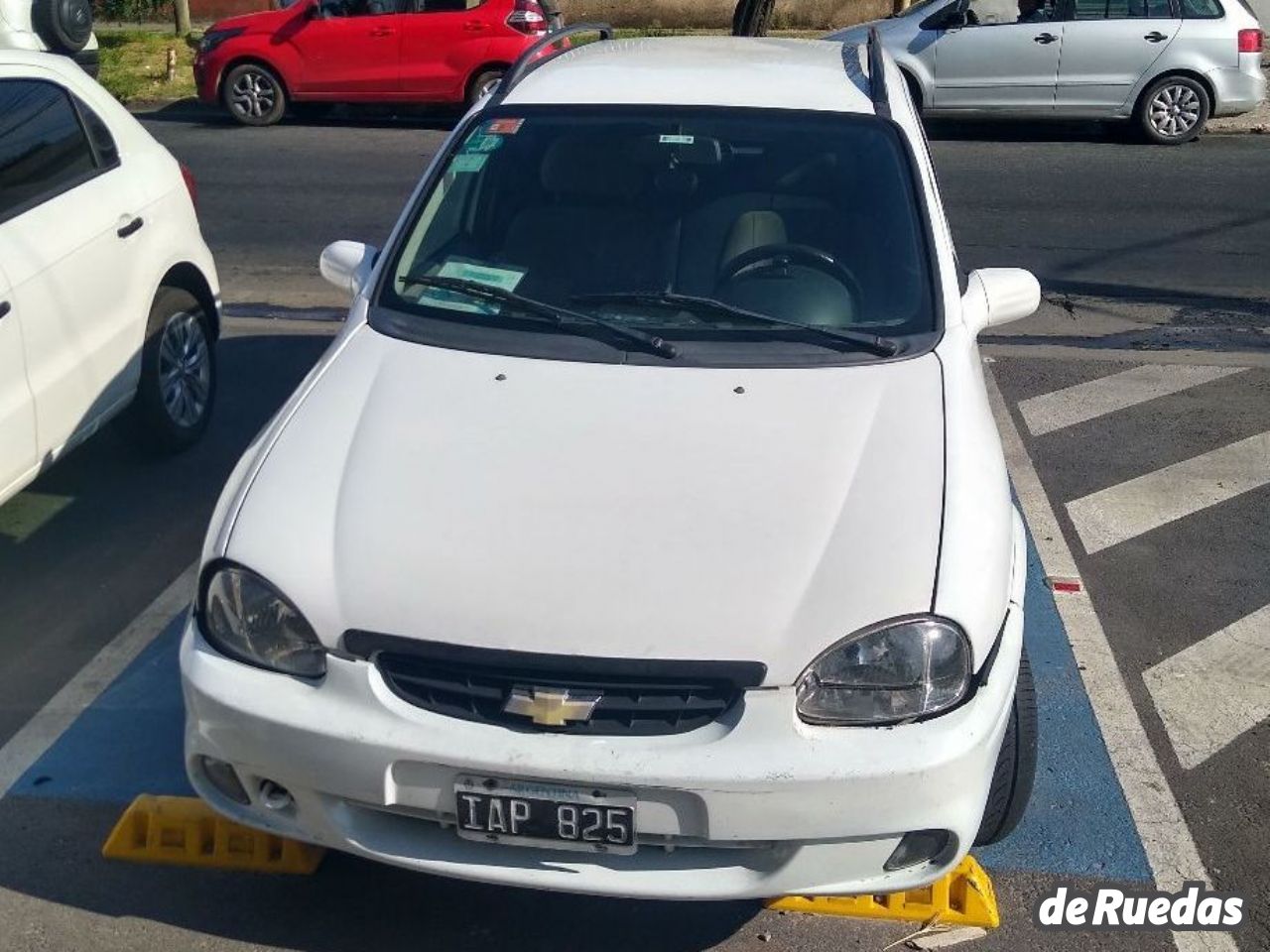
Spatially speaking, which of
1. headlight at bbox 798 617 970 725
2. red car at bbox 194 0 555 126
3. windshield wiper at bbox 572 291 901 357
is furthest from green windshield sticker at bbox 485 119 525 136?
red car at bbox 194 0 555 126

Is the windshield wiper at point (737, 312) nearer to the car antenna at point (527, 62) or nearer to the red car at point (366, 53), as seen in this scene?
the car antenna at point (527, 62)

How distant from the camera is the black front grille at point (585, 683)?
3.26 m

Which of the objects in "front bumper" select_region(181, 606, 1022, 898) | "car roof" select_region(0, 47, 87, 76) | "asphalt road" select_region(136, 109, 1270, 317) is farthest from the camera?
"asphalt road" select_region(136, 109, 1270, 317)

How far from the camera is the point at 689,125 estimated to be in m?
4.91

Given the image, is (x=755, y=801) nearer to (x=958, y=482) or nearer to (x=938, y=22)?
(x=958, y=482)

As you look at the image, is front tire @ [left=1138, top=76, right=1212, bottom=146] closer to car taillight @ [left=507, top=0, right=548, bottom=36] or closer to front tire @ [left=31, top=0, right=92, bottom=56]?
car taillight @ [left=507, top=0, right=548, bottom=36]

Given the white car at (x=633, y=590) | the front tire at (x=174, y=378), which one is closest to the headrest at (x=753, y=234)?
the white car at (x=633, y=590)

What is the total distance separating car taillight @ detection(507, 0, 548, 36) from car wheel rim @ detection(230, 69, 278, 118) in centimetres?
258

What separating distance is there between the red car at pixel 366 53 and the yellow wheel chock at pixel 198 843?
12423 mm

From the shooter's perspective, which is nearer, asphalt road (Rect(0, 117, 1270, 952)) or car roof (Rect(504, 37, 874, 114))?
asphalt road (Rect(0, 117, 1270, 952))

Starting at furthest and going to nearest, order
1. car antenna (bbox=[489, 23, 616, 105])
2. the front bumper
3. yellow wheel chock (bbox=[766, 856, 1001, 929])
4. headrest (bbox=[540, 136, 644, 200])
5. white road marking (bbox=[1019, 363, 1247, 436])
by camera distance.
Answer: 1. white road marking (bbox=[1019, 363, 1247, 436])
2. car antenna (bbox=[489, 23, 616, 105])
3. headrest (bbox=[540, 136, 644, 200])
4. yellow wheel chock (bbox=[766, 856, 1001, 929])
5. the front bumper

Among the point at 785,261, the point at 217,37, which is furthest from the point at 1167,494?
the point at 217,37

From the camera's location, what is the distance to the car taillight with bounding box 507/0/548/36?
15539mm

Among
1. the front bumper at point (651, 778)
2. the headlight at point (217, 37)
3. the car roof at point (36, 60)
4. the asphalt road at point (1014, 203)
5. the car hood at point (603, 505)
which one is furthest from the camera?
the headlight at point (217, 37)
